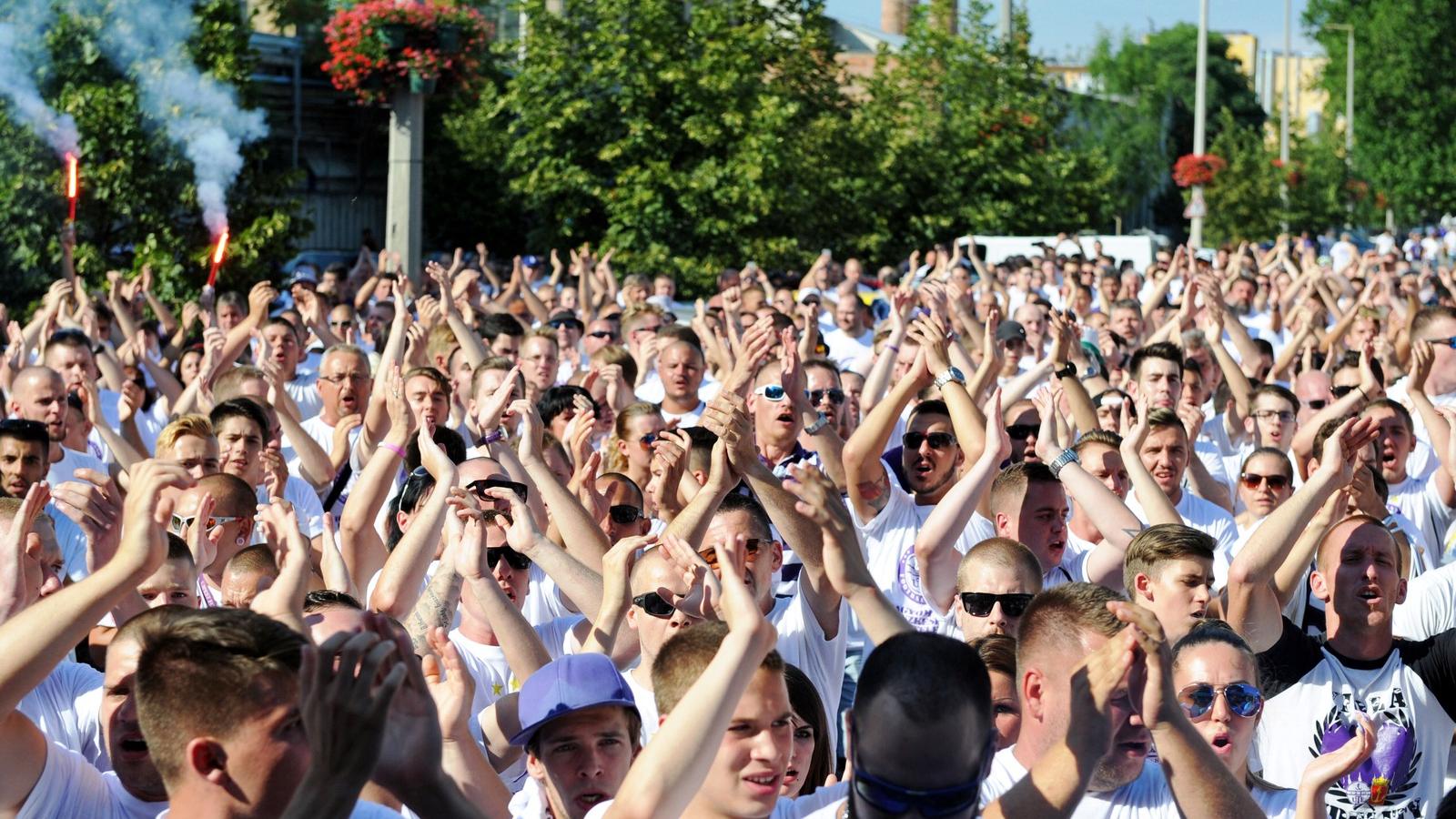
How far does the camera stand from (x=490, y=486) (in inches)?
228

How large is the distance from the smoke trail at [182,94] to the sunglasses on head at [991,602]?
39.1 ft

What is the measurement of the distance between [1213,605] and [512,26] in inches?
1336

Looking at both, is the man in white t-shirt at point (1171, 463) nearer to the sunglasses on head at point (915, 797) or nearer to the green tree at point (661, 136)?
the sunglasses on head at point (915, 797)

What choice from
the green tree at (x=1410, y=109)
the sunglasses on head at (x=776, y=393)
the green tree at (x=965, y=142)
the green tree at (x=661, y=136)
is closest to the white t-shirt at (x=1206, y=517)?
the sunglasses on head at (x=776, y=393)

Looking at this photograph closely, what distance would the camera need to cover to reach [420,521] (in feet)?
17.5

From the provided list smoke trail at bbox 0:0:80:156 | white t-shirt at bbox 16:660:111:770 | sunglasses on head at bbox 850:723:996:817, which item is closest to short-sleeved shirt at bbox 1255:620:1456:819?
sunglasses on head at bbox 850:723:996:817

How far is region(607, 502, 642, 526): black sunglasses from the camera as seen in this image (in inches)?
258

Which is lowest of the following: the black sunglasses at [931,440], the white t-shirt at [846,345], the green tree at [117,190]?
the black sunglasses at [931,440]

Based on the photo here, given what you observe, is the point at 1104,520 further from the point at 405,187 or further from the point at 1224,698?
the point at 405,187

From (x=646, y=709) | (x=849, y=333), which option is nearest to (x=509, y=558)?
(x=646, y=709)

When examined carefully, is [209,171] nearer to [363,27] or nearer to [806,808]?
[363,27]

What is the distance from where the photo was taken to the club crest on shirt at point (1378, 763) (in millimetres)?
4855

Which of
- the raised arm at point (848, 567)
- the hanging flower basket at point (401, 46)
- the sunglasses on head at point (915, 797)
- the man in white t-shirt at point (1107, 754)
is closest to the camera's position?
the sunglasses on head at point (915, 797)

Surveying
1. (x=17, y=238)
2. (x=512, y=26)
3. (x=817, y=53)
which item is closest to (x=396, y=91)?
(x=17, y=238)
